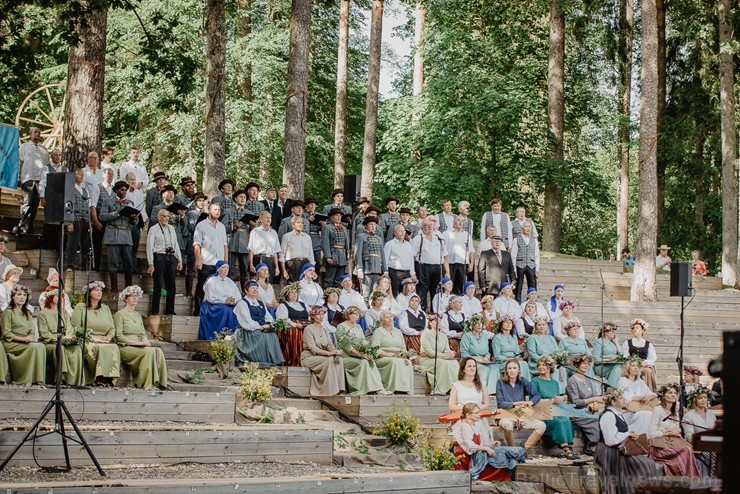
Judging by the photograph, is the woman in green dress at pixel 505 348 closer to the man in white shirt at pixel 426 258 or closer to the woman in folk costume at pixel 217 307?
the man in white shirt at pixel 426 258

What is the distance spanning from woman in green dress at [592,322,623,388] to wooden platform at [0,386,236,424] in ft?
20.5

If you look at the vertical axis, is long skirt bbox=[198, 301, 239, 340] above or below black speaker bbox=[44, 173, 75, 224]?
below

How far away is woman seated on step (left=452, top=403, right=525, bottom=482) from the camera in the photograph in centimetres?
1131

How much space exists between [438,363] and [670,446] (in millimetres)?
3517

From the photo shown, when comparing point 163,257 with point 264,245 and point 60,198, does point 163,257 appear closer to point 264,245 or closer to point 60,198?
point 264,245

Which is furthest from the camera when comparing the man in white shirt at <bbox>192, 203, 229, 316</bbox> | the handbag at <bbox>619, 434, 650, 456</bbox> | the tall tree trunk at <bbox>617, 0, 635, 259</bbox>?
the tall tree trunk at <bbox>617, 0, 635, 259</bbox>

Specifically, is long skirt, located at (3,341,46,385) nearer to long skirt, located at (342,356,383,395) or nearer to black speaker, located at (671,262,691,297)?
long skirt, located at (342,356,383,395)

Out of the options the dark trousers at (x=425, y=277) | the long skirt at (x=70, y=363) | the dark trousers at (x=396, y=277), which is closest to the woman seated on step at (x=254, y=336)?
the long skirt at (x=70, y=363)

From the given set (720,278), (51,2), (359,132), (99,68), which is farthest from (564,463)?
(359,132)

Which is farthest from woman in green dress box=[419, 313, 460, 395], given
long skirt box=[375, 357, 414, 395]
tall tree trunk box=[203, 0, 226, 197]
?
tall tree trunk box=[203, 0, 226, 197]

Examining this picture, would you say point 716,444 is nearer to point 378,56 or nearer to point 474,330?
point 474,330

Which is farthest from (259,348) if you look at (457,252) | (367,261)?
(457,252)

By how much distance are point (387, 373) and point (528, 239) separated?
17.6 ft

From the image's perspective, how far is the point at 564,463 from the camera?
41.0 feet
